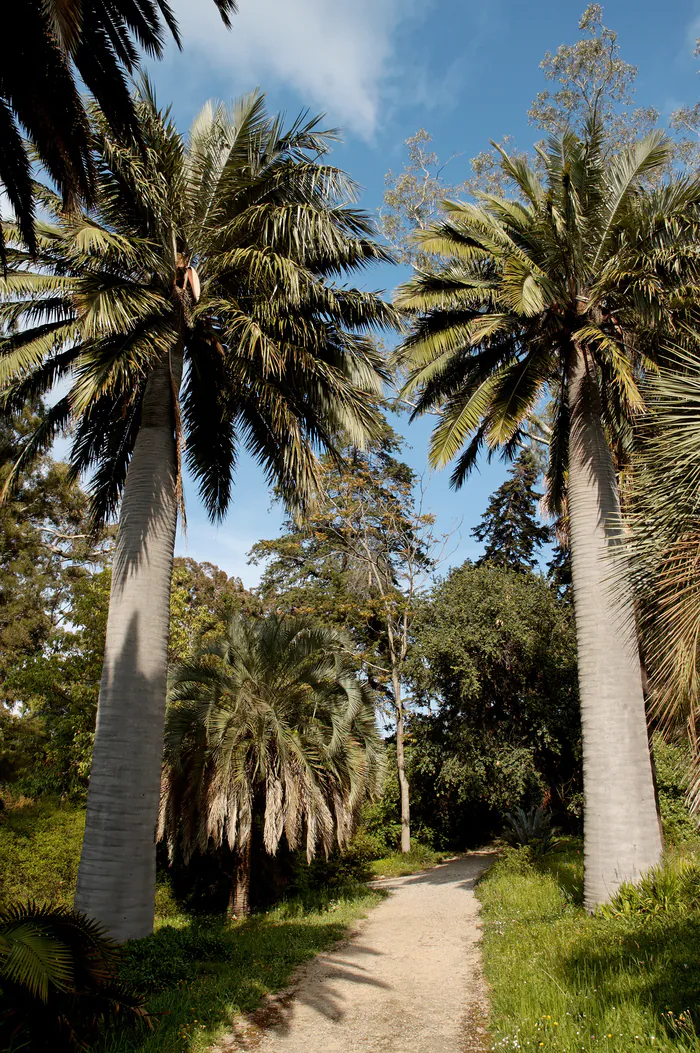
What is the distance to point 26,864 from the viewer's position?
13.3 m

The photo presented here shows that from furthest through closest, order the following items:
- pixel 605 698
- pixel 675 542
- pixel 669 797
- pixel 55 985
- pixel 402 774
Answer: pixel 402 774 < pixel 669 797 < pixel 605 698 < pixel 675 542 < pixel 55 985

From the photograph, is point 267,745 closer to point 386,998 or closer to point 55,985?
point 386,998

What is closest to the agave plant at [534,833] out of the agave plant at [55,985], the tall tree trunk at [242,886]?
the tall tree trunk at [242,886]

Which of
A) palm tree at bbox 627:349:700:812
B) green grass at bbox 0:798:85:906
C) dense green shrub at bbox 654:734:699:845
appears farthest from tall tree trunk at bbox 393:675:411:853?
palm tree at bbox 627:349:700:812

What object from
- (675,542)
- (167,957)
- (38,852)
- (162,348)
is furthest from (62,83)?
(38,852)

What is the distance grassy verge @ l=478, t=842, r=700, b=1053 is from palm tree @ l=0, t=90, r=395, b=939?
3838 mm

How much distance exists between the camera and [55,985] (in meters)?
3.89

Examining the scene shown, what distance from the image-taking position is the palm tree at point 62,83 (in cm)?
542

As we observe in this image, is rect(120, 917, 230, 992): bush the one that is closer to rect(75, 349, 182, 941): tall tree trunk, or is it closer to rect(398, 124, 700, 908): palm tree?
rect(75, 349, 182, 941): tall tree trunk

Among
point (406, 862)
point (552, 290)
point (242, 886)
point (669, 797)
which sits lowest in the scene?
point (406, 862)

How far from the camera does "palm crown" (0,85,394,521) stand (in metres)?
8.35

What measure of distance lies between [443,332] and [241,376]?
360cm

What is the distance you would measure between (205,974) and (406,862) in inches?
572

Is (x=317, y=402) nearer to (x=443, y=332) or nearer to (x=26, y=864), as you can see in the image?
(x=443, y=332)
